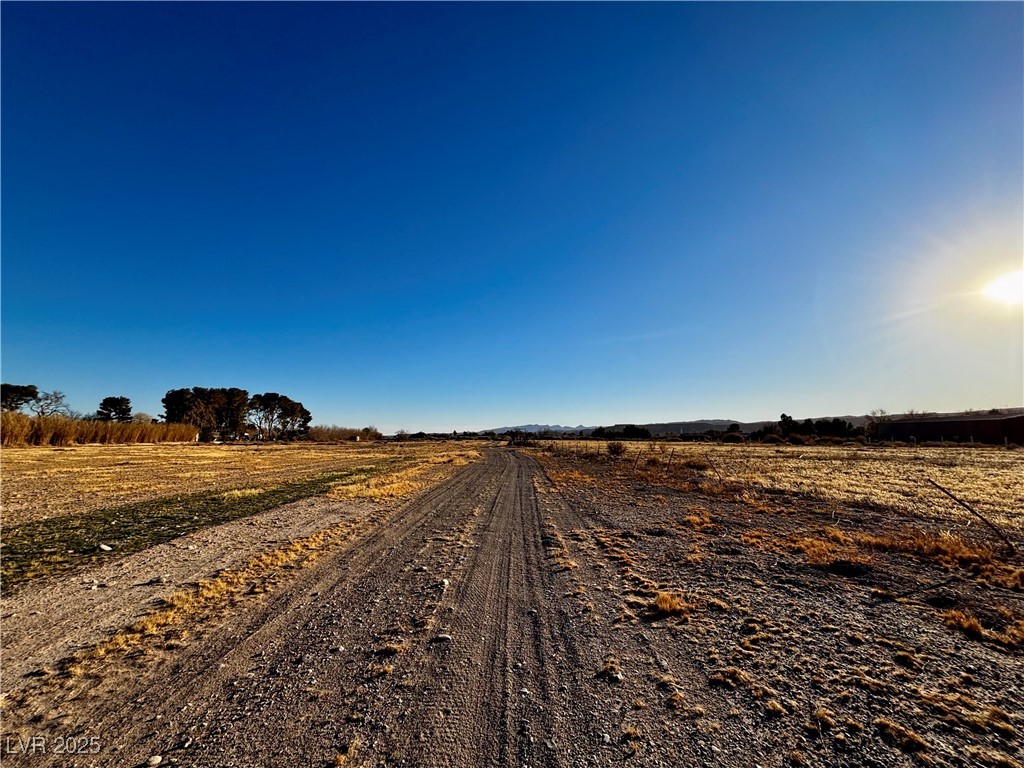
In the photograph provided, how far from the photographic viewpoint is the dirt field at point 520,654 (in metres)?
3.65

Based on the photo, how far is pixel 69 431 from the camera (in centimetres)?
5225

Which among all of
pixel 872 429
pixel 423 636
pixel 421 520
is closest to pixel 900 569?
pixel 423 636

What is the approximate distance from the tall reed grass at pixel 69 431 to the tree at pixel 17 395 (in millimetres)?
26545

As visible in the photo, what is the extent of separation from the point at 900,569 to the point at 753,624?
5.46 meters

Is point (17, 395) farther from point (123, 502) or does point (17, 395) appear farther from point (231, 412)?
point (123, 502)

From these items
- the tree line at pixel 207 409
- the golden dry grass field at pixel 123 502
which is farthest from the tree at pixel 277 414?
the golden dry grass field at pixel 123 502

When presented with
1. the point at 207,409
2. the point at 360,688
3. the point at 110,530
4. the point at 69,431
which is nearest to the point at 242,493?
the point at 110,530

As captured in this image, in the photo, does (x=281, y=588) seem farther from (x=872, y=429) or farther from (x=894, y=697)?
(x=872, y=429)

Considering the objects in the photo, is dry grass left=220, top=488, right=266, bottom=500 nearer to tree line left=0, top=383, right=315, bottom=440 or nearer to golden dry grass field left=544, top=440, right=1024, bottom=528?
golden dry grass field left=544, top=440, right=1024, bottom=528

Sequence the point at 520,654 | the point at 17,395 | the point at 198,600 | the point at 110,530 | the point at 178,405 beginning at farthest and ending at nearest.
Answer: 1. the point at 178,405
2. the point at 17,395
3. the point at 110,530
4. the point at 198,600
5. the point at 520,654

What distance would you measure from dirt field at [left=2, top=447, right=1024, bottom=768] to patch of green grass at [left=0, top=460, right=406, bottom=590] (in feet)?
2.04

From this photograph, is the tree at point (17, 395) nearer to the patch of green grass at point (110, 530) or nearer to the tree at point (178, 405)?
the tree at point (178, 405)

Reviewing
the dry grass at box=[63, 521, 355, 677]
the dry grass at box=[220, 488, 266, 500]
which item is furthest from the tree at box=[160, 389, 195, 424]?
the dry grass at box=[63, 521, 355, 677]

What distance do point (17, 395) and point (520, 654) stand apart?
367 ft
